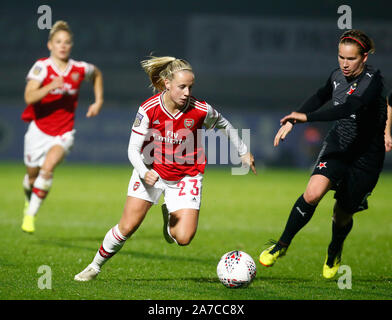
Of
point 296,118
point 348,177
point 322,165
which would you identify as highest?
point 296,118

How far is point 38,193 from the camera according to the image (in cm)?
877

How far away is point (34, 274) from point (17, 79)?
80.0ft

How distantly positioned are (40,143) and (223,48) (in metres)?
21.3

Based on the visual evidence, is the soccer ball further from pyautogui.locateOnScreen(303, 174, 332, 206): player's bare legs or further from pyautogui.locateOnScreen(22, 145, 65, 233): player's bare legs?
pyautogui.locateOnScreen(22, 145, 65, 233): player's bare legs

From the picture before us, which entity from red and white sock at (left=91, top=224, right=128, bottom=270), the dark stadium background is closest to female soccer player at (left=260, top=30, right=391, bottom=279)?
red and white sock at (left=91, top=224, right=128, bottom=270)

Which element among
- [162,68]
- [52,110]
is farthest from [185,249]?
[162,68]

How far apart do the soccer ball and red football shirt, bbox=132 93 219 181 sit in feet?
3.19

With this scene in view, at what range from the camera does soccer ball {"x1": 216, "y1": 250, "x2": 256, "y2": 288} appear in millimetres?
5809

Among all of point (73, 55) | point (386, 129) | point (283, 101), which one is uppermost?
point (386, 129)

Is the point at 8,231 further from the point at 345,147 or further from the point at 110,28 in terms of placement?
the point at 110,28

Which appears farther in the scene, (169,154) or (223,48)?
(223,48)

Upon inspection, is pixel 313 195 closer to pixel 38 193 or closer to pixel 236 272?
pixel 236 272
